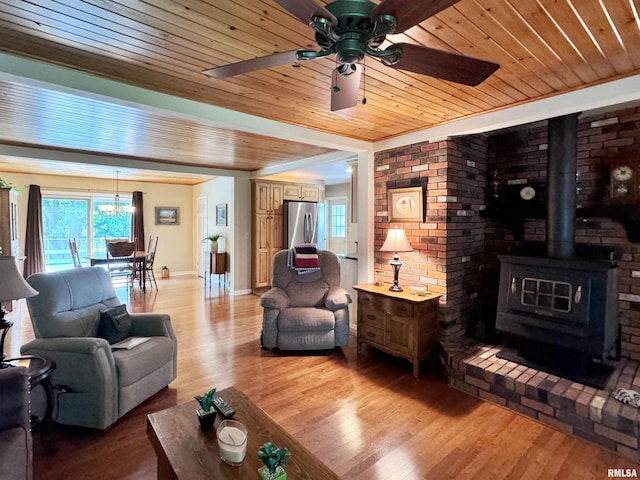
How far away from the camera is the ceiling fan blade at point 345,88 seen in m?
1.66

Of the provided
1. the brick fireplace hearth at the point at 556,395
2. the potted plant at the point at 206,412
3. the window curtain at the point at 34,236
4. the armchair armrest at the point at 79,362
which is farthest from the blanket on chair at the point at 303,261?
the window curtain at the point at 34,236

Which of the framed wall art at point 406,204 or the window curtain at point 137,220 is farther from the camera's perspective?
the window curtain at point 137,220

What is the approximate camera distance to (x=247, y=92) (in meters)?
2.57

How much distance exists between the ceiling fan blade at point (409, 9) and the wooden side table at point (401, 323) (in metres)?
2.30

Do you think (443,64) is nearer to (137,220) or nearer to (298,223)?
(298,223)

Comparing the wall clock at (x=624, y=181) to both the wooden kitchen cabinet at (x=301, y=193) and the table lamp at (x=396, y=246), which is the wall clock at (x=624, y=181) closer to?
the table lamp at (x=396, y=246)

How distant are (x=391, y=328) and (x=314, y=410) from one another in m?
1.12

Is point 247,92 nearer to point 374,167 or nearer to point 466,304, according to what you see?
point 374,167

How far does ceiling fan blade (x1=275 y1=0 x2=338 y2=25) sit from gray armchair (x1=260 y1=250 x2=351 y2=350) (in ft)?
9.20

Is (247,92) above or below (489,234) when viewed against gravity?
above

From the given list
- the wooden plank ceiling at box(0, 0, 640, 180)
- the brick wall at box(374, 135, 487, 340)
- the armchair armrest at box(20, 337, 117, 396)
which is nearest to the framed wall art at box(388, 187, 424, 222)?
the brick wall at box(374, 135, 487, 340)

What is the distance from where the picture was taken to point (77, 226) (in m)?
7.37

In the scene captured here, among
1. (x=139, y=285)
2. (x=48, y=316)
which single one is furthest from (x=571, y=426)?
(x=139, y=285)

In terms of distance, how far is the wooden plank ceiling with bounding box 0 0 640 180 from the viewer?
5.22ft
